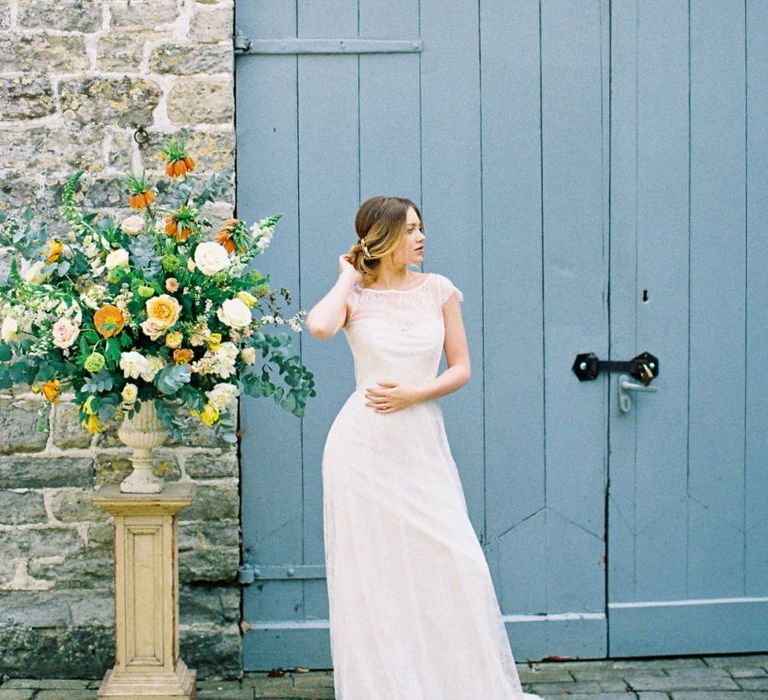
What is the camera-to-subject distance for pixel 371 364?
365cm

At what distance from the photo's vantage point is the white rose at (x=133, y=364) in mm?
3273

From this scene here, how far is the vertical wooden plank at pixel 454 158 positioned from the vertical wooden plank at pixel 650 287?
55cm

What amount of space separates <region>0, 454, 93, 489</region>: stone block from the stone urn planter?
72 centimetres

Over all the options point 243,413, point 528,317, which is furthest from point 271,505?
point 528,317

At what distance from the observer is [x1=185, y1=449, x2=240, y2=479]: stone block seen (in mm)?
4316

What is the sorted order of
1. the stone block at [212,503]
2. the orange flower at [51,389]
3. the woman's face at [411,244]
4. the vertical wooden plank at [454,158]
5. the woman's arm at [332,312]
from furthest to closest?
the vertical wooden plank at [454,158], the stone block at [212,503], the woman's face at [411,244], the woman's arm at [332,312], the orange flower at [51,389]

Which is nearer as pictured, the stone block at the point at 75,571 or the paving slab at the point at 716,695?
the paving slab at the point at 716,695

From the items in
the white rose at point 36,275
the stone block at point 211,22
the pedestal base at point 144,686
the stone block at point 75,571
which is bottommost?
the pedestal base at point 144,686

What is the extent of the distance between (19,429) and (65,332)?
1171 mm

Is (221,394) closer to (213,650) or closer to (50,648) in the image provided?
(213,650)

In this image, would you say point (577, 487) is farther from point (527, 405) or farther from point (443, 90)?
point (443, 90)

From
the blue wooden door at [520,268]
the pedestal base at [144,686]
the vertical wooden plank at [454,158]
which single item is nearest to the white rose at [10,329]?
the pedestal base at [144,686]

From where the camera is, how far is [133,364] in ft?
10.8

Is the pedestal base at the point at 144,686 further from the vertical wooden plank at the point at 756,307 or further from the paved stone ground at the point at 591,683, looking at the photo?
the vertical wooden plank at the point at 756,307
